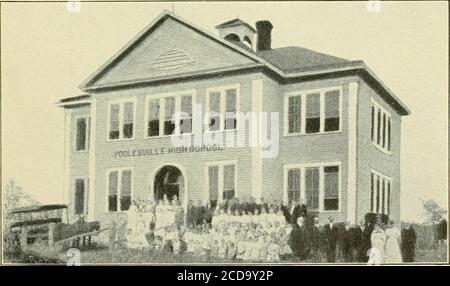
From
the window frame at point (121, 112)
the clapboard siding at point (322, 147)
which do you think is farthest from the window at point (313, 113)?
the window frame at point (121, 112)

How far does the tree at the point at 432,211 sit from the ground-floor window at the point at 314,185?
1276mm

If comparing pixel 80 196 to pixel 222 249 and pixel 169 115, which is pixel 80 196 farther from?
pixel 222 249

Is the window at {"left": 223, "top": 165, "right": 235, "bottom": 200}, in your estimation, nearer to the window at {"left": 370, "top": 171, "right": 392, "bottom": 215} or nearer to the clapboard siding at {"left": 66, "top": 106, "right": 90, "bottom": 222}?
the window at {"left": 370, "top": 171, "right": 392, "bottom": 215}

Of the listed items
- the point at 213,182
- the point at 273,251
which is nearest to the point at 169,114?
the point at 213,182

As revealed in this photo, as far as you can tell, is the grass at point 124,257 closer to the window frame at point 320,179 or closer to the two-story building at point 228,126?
the two-story building at point 228,126

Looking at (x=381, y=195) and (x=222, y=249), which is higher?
(x=381, y=195)

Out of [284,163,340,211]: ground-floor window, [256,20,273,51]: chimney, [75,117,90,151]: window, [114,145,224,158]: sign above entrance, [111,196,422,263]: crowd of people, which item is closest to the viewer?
[111,196,422,263]: crowd of people

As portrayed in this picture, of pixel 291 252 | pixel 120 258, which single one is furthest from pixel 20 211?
pixel 291 252

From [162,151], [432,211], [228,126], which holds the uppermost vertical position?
[228,126]

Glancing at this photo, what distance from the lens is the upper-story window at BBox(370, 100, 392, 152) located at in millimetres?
12109

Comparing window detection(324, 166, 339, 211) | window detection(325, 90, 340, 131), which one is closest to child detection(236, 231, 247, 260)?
window detection(324, 166, 339, 211)

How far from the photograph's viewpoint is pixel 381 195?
1199 cm

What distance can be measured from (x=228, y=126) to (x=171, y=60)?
142cm

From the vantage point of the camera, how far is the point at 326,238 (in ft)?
39.0
